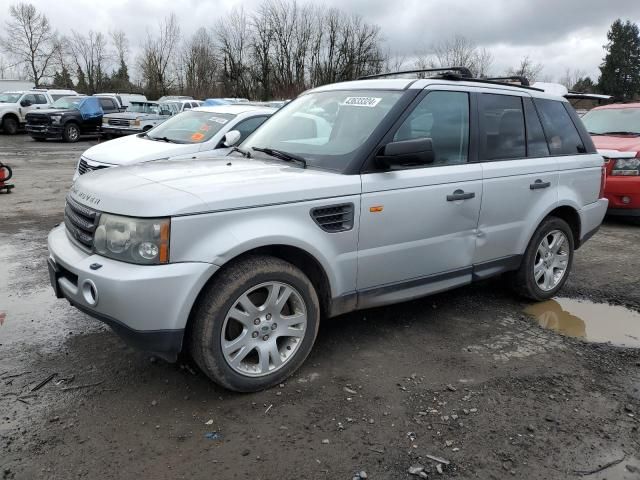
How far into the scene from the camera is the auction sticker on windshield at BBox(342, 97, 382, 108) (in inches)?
155

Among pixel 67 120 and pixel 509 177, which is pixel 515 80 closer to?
pixel 509 177

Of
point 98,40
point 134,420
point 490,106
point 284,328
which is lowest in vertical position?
point 134,420

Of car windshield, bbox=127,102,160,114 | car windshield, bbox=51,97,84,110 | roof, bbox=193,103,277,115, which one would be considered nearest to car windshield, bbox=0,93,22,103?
car windshield, bbox=51,97,84,110

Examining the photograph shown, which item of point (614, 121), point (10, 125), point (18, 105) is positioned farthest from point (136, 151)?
point (10, 125)

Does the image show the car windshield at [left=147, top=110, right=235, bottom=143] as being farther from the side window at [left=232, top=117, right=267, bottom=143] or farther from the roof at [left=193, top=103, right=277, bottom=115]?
the side window at [left=232, top=117, right=267, bottom=143]

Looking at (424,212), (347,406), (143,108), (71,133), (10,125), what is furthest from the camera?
(10,125)

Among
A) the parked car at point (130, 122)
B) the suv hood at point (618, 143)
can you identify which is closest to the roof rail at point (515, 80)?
the suv hood at point (618, 143)

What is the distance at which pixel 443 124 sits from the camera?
4.06 metres

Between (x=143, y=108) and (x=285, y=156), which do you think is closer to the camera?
(x=285, y=156)

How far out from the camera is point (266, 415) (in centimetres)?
311

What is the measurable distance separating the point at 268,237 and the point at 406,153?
1.05 metres

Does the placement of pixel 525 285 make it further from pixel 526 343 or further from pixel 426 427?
pixel 426 427

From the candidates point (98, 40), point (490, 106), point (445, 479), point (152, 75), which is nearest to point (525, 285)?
point (490, 106)

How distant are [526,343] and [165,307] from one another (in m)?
2.73
